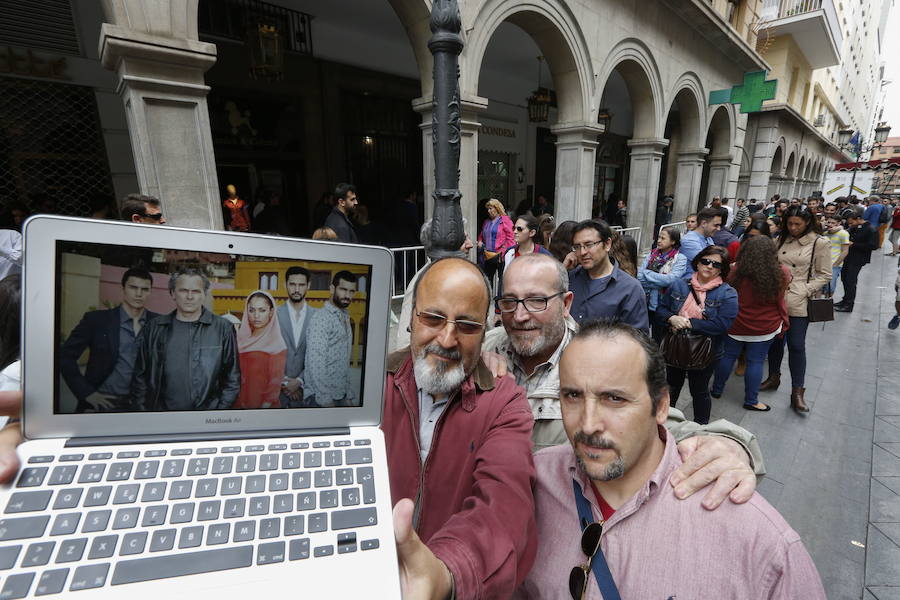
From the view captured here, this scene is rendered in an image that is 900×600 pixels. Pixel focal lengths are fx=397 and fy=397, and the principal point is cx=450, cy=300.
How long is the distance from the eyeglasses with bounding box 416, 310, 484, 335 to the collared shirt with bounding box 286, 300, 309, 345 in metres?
0.49

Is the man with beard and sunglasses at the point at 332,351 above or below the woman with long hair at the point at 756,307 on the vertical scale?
above

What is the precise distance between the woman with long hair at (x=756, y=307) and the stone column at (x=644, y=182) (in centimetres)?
696

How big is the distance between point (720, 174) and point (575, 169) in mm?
10363

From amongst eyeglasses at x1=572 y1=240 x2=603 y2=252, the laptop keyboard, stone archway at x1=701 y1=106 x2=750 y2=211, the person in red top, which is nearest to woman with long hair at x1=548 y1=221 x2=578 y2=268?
eyeglasses at x1=572 y1=240 x2=603 y2=252

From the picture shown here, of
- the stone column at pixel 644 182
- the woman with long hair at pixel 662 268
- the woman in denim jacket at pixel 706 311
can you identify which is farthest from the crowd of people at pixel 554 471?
the stone column at pixel 644 182

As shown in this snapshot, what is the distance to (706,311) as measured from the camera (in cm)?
351

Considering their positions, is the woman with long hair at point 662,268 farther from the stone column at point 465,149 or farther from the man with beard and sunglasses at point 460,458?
the man with beard and sunglasses at point 460,458

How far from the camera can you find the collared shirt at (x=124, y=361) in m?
0.85

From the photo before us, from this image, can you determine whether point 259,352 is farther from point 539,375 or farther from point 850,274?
point 850,274

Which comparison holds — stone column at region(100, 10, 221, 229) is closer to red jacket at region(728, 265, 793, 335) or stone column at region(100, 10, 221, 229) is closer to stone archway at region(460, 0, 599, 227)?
stone archway at region(460, 0, 599, 227)

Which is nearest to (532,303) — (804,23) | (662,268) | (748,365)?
(662,268)

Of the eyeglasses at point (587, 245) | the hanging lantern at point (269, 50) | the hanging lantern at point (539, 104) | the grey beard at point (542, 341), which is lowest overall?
the grey beard at point (542, 341)

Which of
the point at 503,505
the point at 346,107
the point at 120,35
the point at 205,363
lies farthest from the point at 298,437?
the point at 346,107

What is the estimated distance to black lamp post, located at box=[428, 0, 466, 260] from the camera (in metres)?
2.71
